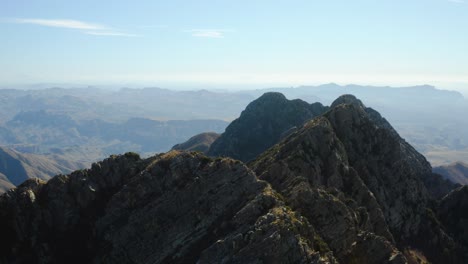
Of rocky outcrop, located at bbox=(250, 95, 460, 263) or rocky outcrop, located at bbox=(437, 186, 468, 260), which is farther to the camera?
rocky outcrop, located at bbox=(437, 186, 468, 260)

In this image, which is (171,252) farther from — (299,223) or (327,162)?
(327,162)

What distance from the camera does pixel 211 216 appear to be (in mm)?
61344

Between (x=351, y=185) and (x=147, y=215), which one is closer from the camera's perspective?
(x=147, y=215)

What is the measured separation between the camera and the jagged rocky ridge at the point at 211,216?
177ft

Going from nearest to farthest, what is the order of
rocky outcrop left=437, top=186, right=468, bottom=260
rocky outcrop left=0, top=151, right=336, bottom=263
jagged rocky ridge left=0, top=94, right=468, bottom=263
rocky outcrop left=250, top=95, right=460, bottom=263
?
jagged rocky ridge left=0, top=94, right=468, bottom=263
rocky outcrop left=0, top=151, right=336, bottom=263
rocky outcrop left=250, top=95, right=460, bottom=263
rocky outcrop left=437, top=186, right=468, bottom=260

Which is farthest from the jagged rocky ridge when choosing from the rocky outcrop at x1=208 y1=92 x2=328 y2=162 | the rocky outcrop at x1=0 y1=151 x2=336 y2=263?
the rocky outcrop at x1=208 y1=92 x2=328 y2=162

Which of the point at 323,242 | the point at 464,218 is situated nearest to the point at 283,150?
the point at 323,242

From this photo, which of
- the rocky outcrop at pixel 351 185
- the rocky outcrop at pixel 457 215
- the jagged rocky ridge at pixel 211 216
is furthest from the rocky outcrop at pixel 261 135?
the jagged rocky ridge at pixel 211 216

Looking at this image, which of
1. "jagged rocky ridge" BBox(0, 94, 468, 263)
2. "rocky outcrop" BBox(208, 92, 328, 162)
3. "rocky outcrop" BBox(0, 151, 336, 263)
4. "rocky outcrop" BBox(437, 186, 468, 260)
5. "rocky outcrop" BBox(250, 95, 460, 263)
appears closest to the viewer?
"jagged rocky ridge" BBox(0, 94, 468, 263)

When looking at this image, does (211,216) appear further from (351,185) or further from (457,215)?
(457,215)

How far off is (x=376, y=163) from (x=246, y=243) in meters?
56.1

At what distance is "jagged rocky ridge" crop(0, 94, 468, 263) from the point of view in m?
54.1

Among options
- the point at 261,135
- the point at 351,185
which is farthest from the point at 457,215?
the point at 261,135

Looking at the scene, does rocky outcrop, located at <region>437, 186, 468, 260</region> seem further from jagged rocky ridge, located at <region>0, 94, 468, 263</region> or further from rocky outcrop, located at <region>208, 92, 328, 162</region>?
rocky outcrop, located at <region>208, 92, 328, 162</region>
